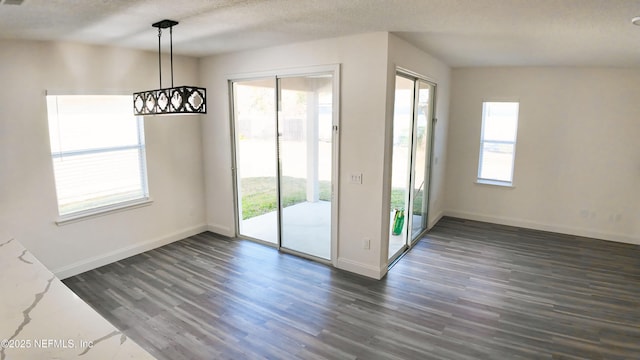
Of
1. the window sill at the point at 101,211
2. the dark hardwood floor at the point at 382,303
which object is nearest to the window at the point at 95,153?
the window sill at the point at 101,211

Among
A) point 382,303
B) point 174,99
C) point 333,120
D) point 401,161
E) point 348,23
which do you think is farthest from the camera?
point 401,161

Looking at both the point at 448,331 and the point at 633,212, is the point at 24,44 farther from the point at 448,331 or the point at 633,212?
the point at 633,212

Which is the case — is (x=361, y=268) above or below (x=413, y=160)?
below

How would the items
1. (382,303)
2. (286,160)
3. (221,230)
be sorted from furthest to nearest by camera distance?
(221,230), (286,160), (382,303)

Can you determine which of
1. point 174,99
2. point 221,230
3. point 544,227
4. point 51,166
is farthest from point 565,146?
point 51,166

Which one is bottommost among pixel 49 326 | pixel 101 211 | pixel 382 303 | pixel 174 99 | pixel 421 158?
pixel 382 303

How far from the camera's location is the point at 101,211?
4.27m

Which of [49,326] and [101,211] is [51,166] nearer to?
[101,211]

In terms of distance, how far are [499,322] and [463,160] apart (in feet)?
11.8

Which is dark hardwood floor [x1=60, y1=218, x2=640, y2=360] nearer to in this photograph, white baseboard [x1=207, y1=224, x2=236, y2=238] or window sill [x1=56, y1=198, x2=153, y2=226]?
white baseboard [x1=207, y1=224, x2=236, y2=238]

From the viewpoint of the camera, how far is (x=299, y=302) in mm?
3465

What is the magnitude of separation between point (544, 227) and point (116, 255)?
6.26 metres

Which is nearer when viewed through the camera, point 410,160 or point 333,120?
point 333,120

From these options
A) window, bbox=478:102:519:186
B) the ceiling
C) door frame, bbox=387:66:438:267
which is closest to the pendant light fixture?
the ceiling
